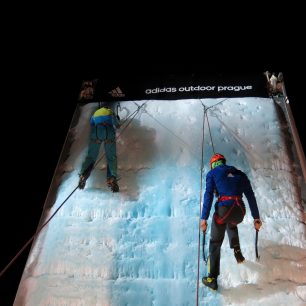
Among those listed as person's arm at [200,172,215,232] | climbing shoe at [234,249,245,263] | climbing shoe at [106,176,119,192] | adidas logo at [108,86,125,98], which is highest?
adidas logo at [108,86,125,98]

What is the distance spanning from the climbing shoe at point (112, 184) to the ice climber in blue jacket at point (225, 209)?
95 centimetres

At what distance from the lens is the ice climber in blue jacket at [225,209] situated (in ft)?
10.1

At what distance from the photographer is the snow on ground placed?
2965mm

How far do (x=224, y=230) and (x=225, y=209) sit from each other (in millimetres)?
206

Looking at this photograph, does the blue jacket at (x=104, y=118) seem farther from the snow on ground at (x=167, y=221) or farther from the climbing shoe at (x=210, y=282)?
the climbing shoe at (x=210, y=282)

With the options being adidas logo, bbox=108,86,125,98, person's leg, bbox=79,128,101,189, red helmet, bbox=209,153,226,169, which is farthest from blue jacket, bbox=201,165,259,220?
adidas logo, bbox=108,86,125,98

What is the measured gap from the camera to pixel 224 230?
3.17 meters

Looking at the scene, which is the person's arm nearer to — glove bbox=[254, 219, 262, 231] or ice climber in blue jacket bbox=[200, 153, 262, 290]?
ice climber in blue jacket bbox=[200, 153, 262, 290]

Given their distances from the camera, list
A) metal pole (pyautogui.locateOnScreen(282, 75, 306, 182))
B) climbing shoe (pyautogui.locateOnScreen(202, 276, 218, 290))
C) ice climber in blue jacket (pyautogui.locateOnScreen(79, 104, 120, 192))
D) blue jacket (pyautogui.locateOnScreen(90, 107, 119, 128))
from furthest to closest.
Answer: blue jacket (pyautogui.locateOnScreen(90, 107, 119, 128))
ice climber in blue jacket (pyautogui.locateOnScreen(79, 104, 120, 192))
metal pole (pyautogui.locateOnScreen(282, 75, 306, 182))
climbing shoe (pyautogui.locateOnScreen(202, 276, 218, 290))

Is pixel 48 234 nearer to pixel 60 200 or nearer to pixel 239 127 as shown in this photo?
pixel 60 200

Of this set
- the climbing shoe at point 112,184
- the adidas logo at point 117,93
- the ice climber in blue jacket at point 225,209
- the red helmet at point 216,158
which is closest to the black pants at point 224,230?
the ice climber in blue jacket at point 225,209

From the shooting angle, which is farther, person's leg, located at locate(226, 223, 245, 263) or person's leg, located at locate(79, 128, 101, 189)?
person's leg, located at locate(79, 128, 101, 189)

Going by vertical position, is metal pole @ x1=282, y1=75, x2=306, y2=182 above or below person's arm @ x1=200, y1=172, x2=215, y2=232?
above

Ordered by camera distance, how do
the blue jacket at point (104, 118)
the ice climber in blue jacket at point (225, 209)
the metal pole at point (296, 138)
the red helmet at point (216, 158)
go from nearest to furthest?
the ice climber in blue jacket at point (225, 209) < the red helmet at point (216, 158) < the metal pole at point (296, 138) < the blue jacket at point (104, 118)
